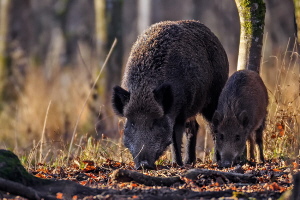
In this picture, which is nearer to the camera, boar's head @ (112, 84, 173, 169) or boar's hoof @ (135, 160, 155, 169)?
boar's hoof @ (135, 160, 155, 169)

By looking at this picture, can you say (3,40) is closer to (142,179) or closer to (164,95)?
(164,95)

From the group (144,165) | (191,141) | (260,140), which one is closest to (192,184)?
(144,165)

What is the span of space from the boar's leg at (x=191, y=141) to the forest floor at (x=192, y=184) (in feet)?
6.75

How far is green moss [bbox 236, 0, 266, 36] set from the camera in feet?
30.1

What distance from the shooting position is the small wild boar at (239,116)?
892cm

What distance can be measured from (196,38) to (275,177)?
133 inches

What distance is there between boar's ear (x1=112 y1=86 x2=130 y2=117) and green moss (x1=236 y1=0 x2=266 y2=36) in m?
2.30

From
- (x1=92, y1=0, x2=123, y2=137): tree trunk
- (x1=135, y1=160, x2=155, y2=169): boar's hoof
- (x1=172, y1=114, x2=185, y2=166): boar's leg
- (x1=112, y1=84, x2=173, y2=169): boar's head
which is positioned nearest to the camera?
(x1=135, y1=160, x2=155, y2=169): boar's hoof

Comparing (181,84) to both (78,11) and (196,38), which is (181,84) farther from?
(78,11)

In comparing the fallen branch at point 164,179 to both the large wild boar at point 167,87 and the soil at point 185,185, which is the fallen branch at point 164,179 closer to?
the soil at point 185,185

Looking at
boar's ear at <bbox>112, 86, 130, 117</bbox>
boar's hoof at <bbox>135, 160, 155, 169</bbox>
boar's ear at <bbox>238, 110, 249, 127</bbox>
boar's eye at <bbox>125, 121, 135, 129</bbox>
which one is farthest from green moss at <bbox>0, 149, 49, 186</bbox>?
boar's ear at <bbox>238, 110, 249, 127</bbox>

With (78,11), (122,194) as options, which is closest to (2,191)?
(122,194)

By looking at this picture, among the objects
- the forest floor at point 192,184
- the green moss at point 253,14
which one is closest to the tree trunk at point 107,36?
the green moss at point 253,14

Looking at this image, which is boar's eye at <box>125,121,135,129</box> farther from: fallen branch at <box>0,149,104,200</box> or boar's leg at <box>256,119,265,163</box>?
fallen branch at <box>0,149,104,200</box>
